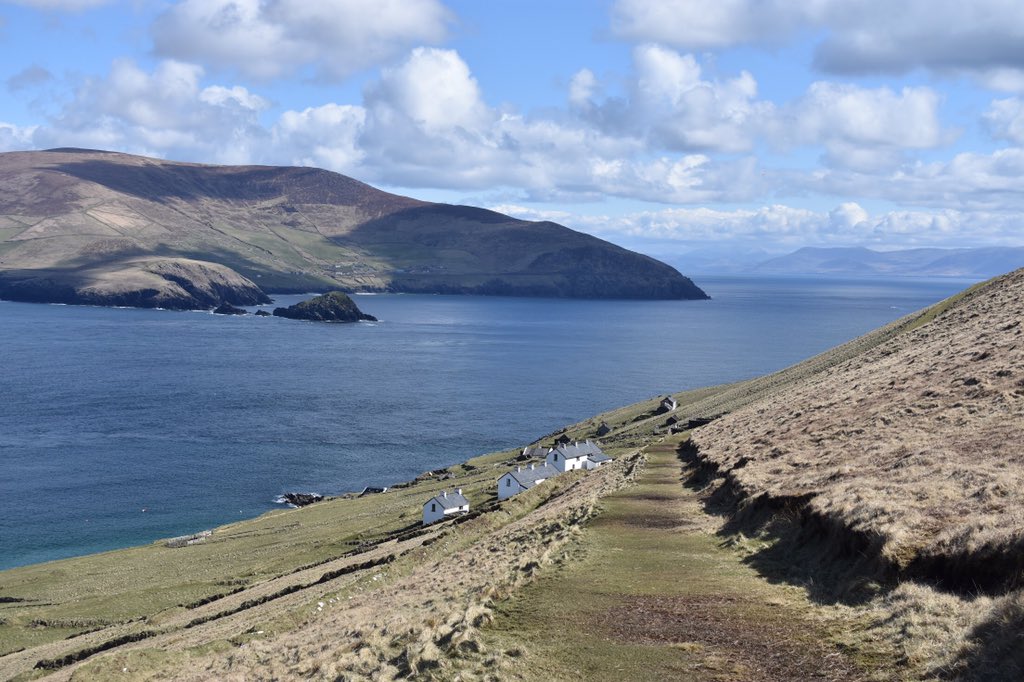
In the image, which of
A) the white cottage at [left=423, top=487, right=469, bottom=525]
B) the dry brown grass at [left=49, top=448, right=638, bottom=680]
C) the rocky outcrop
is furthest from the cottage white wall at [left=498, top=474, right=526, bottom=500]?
the rocky outcrop

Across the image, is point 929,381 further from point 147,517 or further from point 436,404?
point 436,404

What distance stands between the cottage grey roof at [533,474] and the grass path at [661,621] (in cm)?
3283

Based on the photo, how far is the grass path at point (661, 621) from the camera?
51.3 ft

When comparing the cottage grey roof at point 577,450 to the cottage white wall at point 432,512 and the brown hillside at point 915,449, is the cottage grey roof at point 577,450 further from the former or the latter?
the brown hillside at point 915,449

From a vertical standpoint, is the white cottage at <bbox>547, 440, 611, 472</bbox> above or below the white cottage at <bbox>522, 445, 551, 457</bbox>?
above

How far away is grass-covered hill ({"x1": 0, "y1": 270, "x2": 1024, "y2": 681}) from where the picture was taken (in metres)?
16.1

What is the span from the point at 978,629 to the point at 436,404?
120 meters

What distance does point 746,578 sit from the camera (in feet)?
70.1

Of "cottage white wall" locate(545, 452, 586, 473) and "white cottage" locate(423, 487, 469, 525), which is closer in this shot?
"white cottage" locate(423, 487, 469, 525)

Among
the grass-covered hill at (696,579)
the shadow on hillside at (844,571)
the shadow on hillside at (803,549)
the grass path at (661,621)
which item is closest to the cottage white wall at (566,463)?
the grass-covered hill at (696,579)

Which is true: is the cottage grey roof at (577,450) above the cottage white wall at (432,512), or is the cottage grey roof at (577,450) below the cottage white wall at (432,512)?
above

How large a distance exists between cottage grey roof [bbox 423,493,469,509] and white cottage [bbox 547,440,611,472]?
419 inches

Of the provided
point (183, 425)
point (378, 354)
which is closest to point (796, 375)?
point (183, 425)

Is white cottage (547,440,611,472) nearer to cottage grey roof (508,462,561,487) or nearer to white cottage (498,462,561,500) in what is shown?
cottage grey roof (508,462,561,487)
